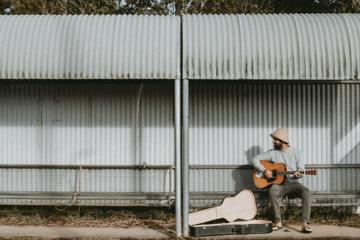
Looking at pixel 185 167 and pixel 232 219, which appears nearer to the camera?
pixel 185 167

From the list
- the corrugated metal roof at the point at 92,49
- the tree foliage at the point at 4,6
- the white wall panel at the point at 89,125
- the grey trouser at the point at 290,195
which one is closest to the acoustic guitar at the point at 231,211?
the grey trouser at the point at 290,195

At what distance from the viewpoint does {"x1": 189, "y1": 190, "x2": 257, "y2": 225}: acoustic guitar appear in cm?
552

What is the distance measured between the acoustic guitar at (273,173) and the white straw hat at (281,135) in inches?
18.0

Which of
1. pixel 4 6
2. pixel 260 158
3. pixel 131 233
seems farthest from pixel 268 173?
pixel 4 6

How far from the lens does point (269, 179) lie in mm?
6000

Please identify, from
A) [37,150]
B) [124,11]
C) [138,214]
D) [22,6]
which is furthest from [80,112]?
[22,6]

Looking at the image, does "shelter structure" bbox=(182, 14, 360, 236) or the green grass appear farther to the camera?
"shelter structure" bbox=(182, 14, 360, 236)

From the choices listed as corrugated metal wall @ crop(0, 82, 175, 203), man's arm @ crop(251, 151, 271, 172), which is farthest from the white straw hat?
corrugated metal wall @ crop(0, 82, 175, 203)

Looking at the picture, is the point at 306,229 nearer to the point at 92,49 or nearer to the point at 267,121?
the point at 267,121

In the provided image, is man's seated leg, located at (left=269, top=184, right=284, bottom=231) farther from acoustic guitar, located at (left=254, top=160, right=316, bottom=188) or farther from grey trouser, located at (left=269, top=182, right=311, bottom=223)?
acoustic guitar, located at (left=254, top=160, right=316, bottom=188)

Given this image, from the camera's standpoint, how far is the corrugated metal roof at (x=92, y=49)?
210 inches

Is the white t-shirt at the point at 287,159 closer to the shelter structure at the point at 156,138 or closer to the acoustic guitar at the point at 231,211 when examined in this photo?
the shelter structure at the point at 156,138

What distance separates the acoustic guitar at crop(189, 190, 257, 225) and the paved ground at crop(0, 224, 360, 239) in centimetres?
37

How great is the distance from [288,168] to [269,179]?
393 millimetres
